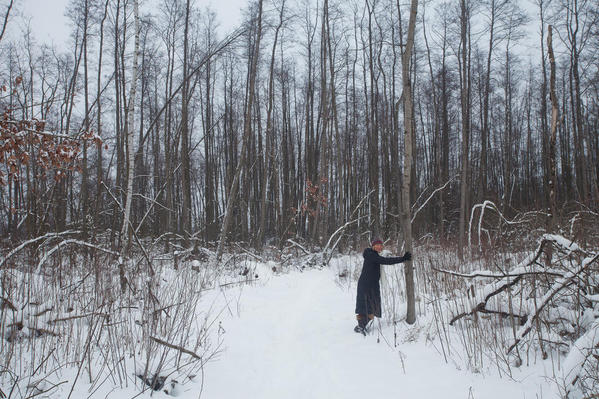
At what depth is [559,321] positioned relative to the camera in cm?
295

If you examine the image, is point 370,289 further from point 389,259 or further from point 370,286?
point 389,259

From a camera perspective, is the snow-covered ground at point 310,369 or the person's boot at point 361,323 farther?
the person's boot at point 361,323

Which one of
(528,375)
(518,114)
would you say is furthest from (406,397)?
(518,114)

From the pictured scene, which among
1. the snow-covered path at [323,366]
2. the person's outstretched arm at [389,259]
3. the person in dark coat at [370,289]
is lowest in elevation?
the snow-covered path at [323,366]

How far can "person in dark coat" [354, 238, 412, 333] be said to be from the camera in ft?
14.6

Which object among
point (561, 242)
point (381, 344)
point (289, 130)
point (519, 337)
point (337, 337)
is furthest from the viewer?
point (289, 130)

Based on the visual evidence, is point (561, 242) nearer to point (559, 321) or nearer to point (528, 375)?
point (559, 321)

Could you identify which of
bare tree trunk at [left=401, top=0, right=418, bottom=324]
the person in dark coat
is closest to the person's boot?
the person in dark coat

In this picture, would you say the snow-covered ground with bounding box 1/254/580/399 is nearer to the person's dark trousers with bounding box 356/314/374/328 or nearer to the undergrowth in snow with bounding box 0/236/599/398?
the undergrowth in snow with bounding box 0/236/599/398

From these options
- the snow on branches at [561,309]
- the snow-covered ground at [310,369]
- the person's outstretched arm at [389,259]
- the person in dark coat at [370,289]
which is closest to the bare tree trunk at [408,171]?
the person's outstretched arm at [389,259]

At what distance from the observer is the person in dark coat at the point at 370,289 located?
4.46 metres

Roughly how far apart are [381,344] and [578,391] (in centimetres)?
204

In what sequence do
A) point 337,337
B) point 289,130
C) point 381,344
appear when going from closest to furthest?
point 381,344 → point 337,337 → point 289,130

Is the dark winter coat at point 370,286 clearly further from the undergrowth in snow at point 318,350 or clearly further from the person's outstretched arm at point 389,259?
the undergrowth in snow at point 318,350
